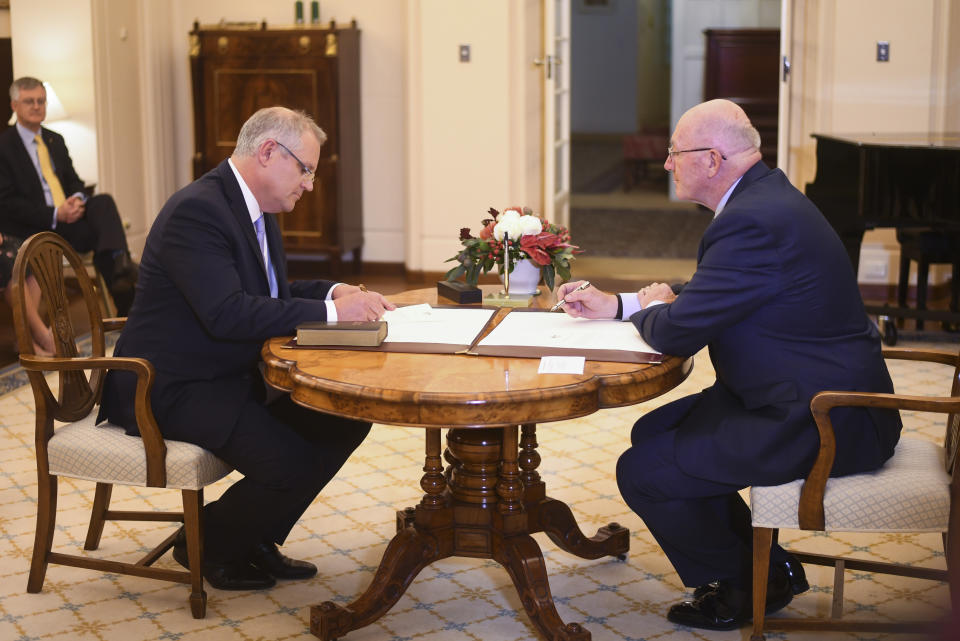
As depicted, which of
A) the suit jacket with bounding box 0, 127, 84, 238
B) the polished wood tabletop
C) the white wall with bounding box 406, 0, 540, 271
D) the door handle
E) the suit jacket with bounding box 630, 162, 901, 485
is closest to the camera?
the polished wood tabletop

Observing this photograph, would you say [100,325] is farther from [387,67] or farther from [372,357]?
[387,67]

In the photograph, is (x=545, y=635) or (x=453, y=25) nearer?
(x=545, y=635)

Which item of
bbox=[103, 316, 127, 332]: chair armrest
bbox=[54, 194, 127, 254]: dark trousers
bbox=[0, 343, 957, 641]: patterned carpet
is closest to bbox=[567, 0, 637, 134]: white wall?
bbox=[54, 194, 127, 254]: dark trousers

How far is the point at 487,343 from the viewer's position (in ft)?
9.61

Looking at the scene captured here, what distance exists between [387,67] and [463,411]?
238 inches

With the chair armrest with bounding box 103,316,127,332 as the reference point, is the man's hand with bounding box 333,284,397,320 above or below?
above

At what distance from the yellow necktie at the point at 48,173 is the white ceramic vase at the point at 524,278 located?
12.1 ft

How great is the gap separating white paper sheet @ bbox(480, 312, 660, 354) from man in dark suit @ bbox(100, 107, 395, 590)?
1.20 feet

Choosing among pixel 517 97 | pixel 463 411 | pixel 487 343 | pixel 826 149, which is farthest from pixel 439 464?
pixel 517 97

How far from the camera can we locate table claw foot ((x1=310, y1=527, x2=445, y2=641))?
295 centimetres

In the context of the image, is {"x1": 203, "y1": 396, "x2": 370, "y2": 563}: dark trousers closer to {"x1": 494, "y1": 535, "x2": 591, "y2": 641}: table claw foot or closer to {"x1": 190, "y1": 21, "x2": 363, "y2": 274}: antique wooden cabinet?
{"x1": 494, "y1": 535, "x2": 591, "y2": 641}: table claw foot

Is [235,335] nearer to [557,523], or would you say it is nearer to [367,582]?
[367,582]

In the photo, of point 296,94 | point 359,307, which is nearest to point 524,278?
point 359,307

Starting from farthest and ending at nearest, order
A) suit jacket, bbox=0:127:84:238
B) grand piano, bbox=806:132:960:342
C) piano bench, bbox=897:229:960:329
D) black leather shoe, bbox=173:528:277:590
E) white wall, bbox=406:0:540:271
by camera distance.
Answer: white wall, bbox=406:0:540:271, suit jacket, bbox=0:127:84:238, piano bench, bbox=897:229:960:329, grand piano, bbox=806:132:960:342, black leather shoe, bbox=173:528:277:590
